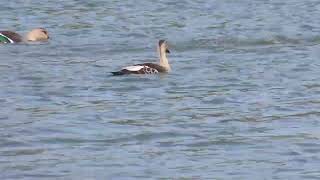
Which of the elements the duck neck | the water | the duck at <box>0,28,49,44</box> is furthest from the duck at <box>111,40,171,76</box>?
the duck at <box>0,28,49,44</box>

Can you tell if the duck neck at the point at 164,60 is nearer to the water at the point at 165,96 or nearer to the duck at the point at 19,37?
the water at the point at 165,96

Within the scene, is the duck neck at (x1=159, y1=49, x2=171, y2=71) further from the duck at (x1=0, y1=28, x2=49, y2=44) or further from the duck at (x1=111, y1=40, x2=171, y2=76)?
the duck at (x1=0, y1=28, x2=49, y2=44)

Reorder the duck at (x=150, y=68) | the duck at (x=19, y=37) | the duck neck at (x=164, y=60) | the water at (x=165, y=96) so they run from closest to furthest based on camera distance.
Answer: the water at (x=165, y=96)
the duck at (x=150, y=68)
the duck neck at (x=164, y=60)
the duck at (x=19, y=37)

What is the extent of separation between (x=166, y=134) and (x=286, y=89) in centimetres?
422

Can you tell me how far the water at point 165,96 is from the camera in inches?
547

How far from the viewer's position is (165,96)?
18.9 metres

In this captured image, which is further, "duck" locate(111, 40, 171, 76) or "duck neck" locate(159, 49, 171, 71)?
"duck neck" locate(159, 49, 171, 71)

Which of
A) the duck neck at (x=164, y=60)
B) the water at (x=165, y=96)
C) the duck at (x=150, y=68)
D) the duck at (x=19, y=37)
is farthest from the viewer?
the duck at (x=19, y=37)

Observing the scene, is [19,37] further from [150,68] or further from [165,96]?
[165,96]

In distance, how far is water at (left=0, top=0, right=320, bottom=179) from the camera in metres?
13.9

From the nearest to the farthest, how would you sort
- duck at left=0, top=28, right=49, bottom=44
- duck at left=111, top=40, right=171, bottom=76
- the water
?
the water < duck at left=111, top=40, right=171, bottom=76 < duck at left=0, top=28, right=49, bottom=44

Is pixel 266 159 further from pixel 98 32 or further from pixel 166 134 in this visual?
pixel 98 32

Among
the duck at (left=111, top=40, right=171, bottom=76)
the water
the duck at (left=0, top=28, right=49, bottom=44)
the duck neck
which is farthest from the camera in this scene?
the duck at (left=0, top=28, right=49, bottom=44)

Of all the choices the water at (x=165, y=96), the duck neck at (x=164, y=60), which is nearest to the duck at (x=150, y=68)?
the duck neck at (x=164, y=60)
